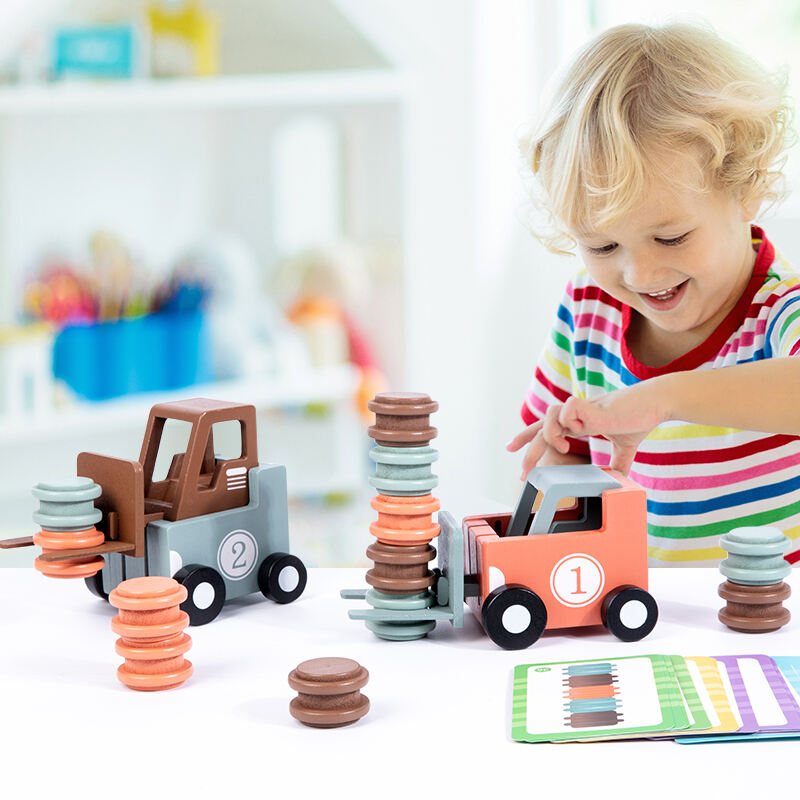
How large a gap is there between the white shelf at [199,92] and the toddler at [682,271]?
40.4 inches

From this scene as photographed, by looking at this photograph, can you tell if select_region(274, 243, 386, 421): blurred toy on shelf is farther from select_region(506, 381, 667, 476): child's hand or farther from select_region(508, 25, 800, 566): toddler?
select_region(506, 381, 667, 476): child's hand

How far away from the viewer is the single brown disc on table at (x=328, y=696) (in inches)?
24.3

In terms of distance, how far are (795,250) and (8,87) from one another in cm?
142

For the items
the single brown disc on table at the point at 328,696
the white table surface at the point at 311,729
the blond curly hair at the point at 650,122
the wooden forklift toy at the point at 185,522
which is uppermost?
the blond curly hair at the point at 650,122

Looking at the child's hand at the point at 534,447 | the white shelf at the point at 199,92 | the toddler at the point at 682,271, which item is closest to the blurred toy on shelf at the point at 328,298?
the white shelf at the point at 199,92

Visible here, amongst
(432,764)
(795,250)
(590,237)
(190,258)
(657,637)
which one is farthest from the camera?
(190,258)

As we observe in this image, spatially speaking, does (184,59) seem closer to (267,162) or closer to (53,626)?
(267,162)

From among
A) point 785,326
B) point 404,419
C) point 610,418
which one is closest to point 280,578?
point 404,419

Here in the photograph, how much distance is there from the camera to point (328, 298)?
7.06ft

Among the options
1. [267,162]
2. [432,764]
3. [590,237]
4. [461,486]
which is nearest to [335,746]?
[432,764]

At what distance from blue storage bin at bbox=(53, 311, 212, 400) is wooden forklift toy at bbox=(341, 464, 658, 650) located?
4.16 ft

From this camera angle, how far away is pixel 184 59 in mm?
2031

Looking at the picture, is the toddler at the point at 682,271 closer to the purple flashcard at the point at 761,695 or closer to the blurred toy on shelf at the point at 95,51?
the purple flashcard at the point at 761,695

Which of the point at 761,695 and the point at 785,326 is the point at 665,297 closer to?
the point at 785,326
